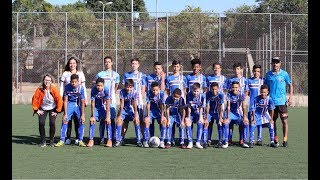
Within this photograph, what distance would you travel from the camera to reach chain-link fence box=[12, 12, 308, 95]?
29125 mm

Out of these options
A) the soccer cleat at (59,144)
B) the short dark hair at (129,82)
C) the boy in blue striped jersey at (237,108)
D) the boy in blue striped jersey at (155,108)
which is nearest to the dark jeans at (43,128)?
the soccer cleat at (59,144)

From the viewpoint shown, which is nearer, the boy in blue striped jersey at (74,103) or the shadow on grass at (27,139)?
the boy in blue striped jersey at (74,103)

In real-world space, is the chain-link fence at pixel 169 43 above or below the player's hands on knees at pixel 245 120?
above

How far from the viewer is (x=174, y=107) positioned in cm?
1253

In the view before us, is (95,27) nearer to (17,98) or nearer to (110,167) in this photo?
(17,98)

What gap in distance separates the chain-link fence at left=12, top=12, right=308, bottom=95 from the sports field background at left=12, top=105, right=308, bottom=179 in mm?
15580

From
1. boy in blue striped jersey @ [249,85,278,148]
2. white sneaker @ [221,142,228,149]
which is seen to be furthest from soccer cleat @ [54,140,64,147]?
boy in blue striped jersey @ [249,85,278,148]

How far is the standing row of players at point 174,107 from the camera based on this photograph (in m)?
12.5

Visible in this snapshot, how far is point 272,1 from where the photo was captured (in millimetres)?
52156

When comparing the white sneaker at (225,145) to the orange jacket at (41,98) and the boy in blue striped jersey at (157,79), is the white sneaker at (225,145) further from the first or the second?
the orange jacket at (41,98)

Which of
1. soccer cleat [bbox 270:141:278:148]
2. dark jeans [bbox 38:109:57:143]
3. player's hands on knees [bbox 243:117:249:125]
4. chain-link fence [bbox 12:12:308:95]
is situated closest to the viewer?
dark jeans [bbox 38:109:57:143]

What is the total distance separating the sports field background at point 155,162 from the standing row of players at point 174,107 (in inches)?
12.5

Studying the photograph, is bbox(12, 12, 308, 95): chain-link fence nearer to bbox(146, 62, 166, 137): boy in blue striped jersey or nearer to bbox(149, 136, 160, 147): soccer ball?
bbox(146, 62, 166, 137): boy in blue striped jersey

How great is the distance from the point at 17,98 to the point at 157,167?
714 inches
